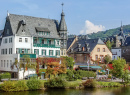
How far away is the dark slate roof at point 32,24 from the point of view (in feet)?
189

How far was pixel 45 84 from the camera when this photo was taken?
4503cm

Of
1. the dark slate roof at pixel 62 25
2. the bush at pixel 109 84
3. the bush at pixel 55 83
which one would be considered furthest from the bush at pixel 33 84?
the dark slate roof at pixel 62 25

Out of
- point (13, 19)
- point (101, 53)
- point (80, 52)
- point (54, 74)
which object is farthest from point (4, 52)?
point (101, 53)

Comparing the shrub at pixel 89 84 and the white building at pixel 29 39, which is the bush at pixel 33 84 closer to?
the shrub at pixel 89 84

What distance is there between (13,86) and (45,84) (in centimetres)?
634

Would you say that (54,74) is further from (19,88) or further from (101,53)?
(101,53)

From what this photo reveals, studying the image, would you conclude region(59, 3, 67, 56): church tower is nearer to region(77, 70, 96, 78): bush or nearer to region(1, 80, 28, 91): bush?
region(77, 70, 96, 78): bush

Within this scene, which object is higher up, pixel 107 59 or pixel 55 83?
pixel 107 59

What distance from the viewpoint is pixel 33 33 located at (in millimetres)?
59219

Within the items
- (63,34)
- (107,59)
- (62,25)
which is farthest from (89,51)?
(62,25)

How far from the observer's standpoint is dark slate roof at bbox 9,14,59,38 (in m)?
57.8

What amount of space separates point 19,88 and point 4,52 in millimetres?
19419

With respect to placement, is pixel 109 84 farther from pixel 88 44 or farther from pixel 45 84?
pixel 88 44

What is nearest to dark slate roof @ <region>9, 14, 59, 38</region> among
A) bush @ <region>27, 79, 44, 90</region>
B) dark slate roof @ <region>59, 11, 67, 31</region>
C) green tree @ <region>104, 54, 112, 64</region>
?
dark slate roof @ <region>59, 11, 67, 31</region>
